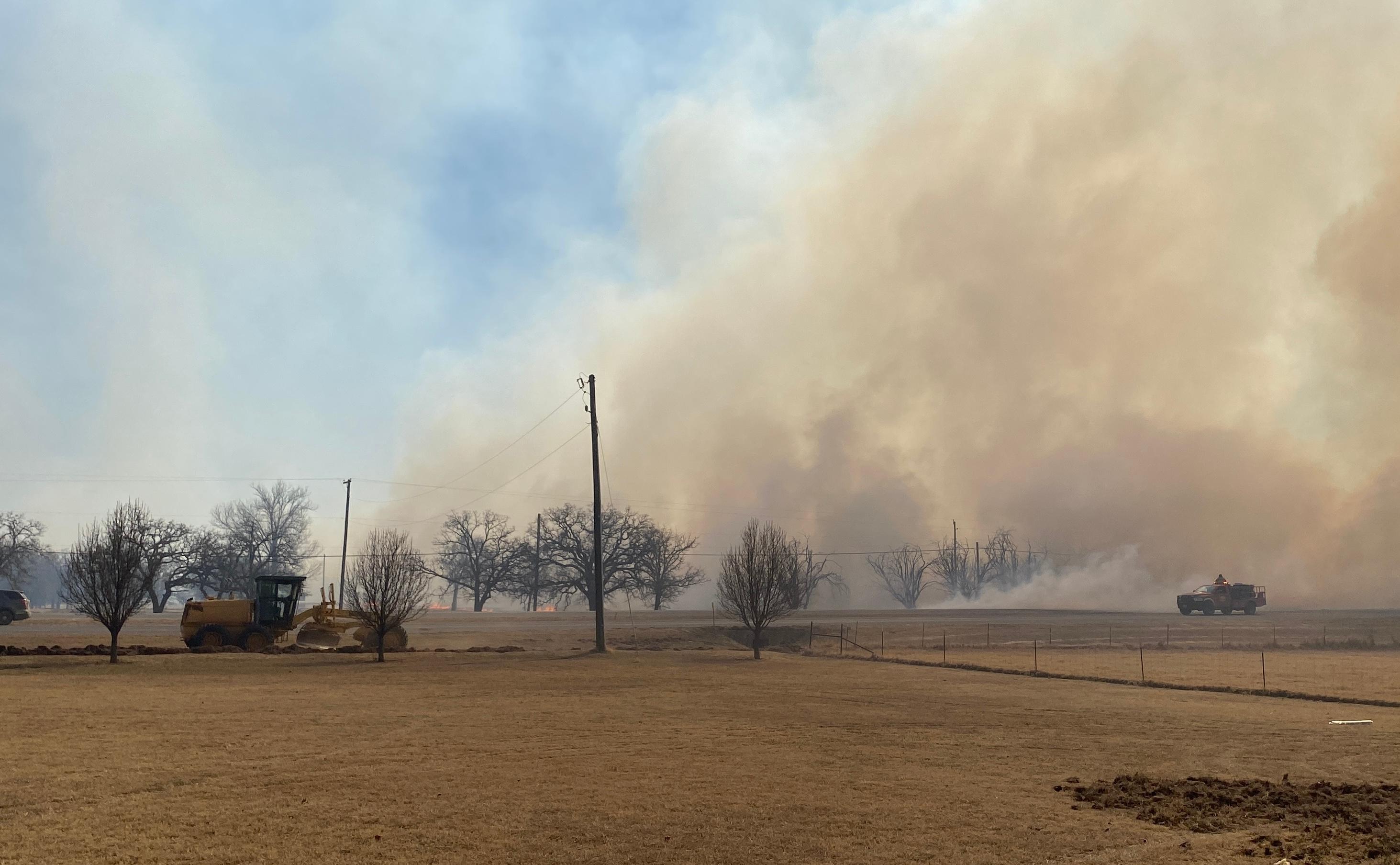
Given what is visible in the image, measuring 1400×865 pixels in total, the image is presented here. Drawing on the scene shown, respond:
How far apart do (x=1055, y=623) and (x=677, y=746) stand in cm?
5828

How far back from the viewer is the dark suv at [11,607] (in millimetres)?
61375

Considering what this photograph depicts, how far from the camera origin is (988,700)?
26484 millimetres

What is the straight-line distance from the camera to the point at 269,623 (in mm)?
43688

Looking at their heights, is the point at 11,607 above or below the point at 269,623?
below

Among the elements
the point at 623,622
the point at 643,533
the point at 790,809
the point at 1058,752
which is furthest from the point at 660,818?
the point at 643,533

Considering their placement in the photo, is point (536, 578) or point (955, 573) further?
point (955, 573)

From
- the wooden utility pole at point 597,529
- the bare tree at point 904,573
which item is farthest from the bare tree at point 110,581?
Result: the bare tree at point 904,573

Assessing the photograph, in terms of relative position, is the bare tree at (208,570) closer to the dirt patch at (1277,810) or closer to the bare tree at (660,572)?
the bare tree at (660,572)

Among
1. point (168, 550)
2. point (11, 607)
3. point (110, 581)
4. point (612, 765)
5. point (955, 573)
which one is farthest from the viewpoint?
point (955, 573)

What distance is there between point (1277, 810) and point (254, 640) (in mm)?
39912

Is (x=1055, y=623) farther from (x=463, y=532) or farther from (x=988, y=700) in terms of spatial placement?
(x=463, y=532)

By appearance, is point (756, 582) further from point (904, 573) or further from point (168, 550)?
point (904, 573)

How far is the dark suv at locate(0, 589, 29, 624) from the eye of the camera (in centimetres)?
6138

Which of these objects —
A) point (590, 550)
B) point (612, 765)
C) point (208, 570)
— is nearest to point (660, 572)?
point (590, 550)
